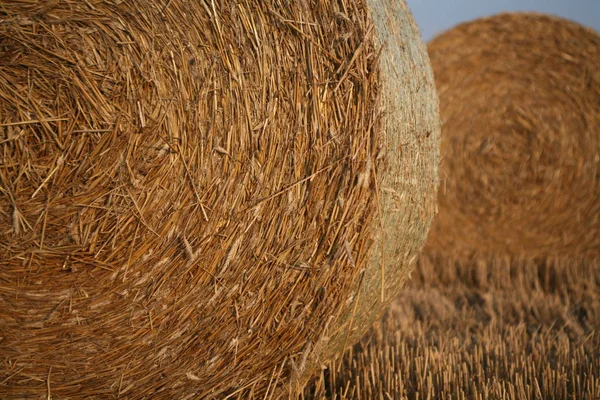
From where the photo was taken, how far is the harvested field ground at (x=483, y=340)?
2.21 meters

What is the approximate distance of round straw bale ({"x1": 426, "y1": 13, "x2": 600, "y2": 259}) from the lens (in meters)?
3.96

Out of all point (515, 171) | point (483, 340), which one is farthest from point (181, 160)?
point (515, 171)

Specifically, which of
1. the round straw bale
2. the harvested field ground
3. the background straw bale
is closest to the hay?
the harvested field ground

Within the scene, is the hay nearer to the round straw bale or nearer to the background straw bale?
the background straw bale

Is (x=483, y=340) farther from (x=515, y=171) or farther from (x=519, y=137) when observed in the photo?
(x=519, y=137)

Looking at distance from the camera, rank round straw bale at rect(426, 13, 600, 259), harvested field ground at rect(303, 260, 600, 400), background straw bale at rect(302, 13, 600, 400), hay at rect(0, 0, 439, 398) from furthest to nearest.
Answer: round straw bale at rect(426, 13, 600, 259)
background straw bale at rect(302, 13, 600, 400)
harvested field ground at rect(303, 260, 600, 400)
hay at rect(0, 0, 439, 398)

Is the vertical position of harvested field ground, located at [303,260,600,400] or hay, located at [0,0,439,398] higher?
hay, located at [0,0,439,398]

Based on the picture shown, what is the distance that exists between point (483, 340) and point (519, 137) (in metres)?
1.80

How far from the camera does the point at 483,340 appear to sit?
2.74 meters

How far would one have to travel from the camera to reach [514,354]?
8.38 feet

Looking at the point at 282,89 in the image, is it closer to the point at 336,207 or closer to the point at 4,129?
the point at 336,207

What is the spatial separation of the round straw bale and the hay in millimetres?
2275

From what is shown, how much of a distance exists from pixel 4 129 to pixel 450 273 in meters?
2.84

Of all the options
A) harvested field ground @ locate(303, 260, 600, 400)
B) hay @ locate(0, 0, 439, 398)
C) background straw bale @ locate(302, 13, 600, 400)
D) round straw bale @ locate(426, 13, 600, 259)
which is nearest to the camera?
hay @ locate(0, 0, 439, 398)
